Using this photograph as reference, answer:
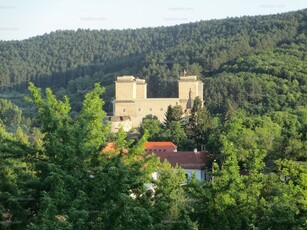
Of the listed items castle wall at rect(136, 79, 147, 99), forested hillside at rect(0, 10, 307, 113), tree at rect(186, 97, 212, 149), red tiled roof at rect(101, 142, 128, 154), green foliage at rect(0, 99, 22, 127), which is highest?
forested hillside at rect(0, 10, 307, 113)

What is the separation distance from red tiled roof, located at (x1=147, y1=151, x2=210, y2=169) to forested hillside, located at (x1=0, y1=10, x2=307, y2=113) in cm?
3968

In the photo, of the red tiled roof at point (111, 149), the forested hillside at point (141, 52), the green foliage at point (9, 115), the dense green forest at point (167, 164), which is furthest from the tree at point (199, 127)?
the red tiled roof at point (111, 149)

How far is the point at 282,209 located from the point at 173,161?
23.0 meters

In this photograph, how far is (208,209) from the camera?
1086 cm

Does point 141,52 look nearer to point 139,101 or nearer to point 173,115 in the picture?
point 139,101

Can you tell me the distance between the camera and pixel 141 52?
12188 centimetres

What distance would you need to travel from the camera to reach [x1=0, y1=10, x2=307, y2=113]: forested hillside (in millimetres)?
84250

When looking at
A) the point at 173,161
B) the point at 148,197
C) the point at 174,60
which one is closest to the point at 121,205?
the point at 148,197

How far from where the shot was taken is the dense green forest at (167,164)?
959cm

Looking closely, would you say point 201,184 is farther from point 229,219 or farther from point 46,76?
point 46,76

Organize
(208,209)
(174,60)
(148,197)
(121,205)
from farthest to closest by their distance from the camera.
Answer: (174,60) → (208,209) → (148,197) → (121,205)

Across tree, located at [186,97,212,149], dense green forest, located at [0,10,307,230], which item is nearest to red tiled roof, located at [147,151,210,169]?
dense green forest, located at [0,10,307,230]

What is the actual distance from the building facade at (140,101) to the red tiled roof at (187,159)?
864 inches

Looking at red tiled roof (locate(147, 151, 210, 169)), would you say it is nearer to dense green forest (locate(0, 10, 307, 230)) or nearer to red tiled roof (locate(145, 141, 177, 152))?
dense green forest (locate(0, 10, 307, 230))
